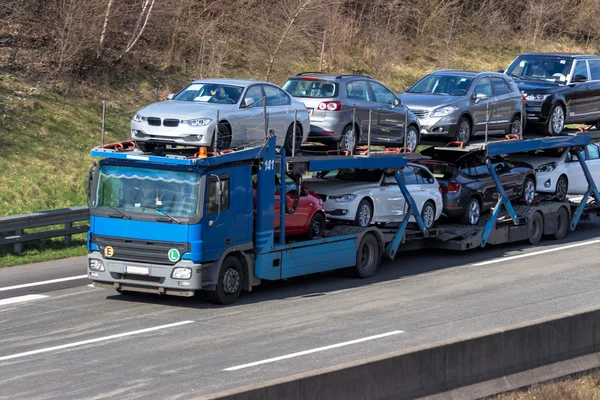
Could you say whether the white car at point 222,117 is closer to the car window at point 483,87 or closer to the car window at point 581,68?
the car window at point 483,87

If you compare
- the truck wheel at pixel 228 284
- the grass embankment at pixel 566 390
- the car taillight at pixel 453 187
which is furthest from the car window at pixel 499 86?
the grass embankment at pixel 566 390

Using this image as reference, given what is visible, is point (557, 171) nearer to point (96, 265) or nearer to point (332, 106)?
point (332, 106)

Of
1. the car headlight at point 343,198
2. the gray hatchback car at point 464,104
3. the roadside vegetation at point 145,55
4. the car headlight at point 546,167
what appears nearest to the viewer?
the car headlight at point 343,198

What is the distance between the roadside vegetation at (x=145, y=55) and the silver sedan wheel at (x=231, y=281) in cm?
527

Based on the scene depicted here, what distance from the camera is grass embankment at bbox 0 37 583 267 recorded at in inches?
892

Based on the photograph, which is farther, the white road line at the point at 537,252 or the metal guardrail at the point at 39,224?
the white road line at the point at 537,252

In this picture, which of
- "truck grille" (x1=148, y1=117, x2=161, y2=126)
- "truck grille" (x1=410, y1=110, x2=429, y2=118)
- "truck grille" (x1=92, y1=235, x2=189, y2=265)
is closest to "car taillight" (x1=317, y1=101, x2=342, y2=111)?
"truck grille" (x1=410, y1=110, x2=429, y2=118)

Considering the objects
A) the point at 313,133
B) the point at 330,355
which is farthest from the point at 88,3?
the point at 330,355

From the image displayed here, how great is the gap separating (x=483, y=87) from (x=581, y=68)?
3.82 metres

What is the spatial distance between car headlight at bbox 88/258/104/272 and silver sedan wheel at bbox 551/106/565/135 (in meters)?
12.3

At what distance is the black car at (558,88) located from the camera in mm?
23688

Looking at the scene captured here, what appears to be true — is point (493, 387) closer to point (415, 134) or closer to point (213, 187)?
point (213, 187)

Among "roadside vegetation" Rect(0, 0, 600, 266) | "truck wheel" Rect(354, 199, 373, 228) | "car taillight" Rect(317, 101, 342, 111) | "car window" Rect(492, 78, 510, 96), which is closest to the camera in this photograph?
"truck wheel" Rect(354, 199, 373, 228)

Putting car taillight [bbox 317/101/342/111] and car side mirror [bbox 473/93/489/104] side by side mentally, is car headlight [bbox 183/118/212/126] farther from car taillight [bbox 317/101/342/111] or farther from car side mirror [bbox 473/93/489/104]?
car side mirror [bbox 473/93/489/104]
